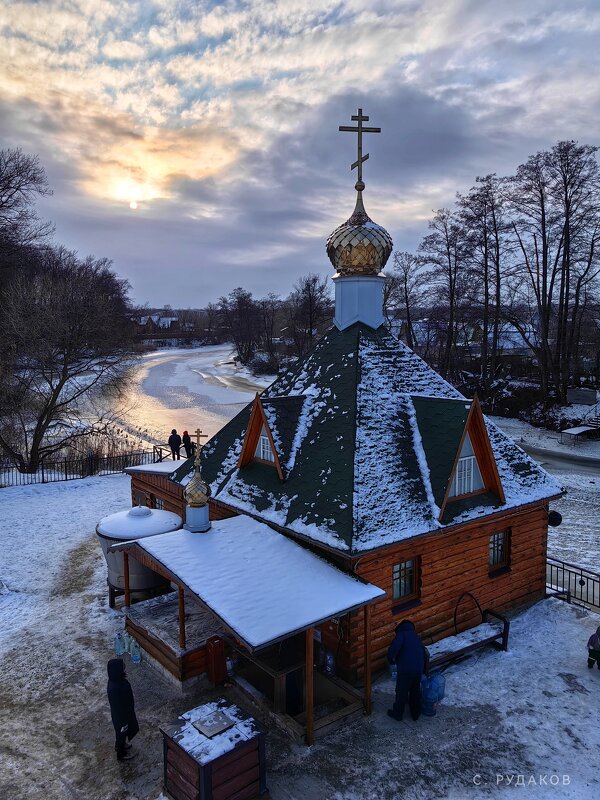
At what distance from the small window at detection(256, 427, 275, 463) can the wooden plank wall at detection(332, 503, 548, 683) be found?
3.43m

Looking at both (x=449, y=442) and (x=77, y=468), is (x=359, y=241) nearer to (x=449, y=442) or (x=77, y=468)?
(x=449, y=442)

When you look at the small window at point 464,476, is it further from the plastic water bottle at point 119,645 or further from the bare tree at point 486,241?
the bare tree at point 486,241

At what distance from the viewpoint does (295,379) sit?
A: 1289 centimetres

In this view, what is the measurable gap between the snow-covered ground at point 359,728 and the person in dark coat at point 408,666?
277 millimetres

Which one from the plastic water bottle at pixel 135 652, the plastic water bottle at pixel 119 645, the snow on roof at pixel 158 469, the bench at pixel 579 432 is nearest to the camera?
the plastic water bottle at pixel 119 645

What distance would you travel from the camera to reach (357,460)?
980 centimetres

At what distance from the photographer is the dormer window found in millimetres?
10422

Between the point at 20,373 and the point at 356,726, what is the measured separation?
2433 cm

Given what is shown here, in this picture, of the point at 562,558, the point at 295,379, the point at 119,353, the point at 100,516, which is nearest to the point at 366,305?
the point at 295,379

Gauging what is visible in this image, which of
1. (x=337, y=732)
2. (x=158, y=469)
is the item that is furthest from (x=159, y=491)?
(x=337, y=732)

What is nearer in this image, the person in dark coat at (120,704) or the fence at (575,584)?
the person in dark coat at (120,704)

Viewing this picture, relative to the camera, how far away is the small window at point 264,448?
1145cm

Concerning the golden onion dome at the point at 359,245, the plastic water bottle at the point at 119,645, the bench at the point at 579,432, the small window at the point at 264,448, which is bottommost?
the plastic water bottle at the point at 119,645

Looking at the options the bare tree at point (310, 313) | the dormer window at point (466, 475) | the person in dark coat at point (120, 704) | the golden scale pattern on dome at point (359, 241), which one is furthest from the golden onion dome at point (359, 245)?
the bare tree at point (310, 313)
